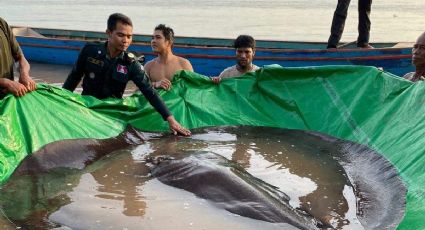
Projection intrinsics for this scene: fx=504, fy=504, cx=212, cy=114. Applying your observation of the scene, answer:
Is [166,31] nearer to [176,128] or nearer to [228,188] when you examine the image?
[176,128]

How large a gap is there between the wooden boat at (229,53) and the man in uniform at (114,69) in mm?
5238

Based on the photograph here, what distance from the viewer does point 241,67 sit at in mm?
6207

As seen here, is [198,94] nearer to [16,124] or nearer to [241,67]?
[241,67]

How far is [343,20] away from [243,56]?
4.13 metres

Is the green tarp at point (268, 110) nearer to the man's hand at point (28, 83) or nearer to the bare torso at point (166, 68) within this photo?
the man's hand at point (28, 83)

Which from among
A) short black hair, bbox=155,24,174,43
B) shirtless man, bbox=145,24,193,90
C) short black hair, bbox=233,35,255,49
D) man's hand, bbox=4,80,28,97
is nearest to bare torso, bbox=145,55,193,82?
shirtless man, bbox=145,24,193,90

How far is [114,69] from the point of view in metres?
5.09

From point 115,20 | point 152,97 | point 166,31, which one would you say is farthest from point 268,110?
point 115,20

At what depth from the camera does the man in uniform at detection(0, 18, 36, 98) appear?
4371mm

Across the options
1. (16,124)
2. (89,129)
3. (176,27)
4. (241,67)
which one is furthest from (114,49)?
(176,27)

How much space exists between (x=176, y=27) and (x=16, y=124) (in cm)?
2259

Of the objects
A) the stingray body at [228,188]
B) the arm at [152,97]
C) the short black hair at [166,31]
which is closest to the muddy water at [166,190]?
the stingray body at [228,188]

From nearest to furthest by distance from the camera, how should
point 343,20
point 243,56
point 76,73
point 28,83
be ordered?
1. point 28,83
2. point 76,73
3. point 243,56
4. point 343,20

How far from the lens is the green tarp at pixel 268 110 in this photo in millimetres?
4195
